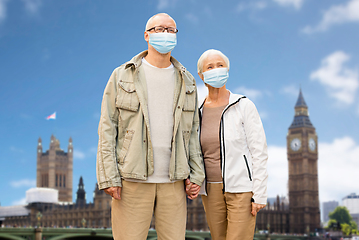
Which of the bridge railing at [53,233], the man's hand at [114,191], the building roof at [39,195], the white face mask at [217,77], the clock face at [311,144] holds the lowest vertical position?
the bridge railing at [53,233]

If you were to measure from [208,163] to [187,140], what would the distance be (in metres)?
0.30

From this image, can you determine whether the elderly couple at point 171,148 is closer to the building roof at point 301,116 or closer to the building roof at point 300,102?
the building roof at point 301,116

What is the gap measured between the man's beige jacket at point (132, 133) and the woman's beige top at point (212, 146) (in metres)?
0.19

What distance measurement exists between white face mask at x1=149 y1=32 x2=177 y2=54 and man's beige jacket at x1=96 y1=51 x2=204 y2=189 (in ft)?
0.49

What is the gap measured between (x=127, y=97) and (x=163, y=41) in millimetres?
418

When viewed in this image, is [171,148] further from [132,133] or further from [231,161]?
[231,161]

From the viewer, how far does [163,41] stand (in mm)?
2869

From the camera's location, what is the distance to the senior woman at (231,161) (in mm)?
3043

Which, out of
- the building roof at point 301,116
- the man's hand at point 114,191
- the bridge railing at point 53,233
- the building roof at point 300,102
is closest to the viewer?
the man's hand at point 114,191

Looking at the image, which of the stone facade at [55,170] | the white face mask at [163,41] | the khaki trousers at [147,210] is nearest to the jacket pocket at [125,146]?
the khaki trousers at [147,210]

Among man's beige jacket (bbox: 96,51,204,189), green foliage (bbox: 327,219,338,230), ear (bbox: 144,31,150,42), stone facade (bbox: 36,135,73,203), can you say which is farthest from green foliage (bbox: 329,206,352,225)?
ear (bbox: 144,31,150,42)

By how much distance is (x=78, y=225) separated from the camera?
54.9 meters

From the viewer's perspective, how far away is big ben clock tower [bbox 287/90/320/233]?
2522 inches

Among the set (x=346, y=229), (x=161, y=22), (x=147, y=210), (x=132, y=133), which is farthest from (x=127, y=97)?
(x=346, y=229)
